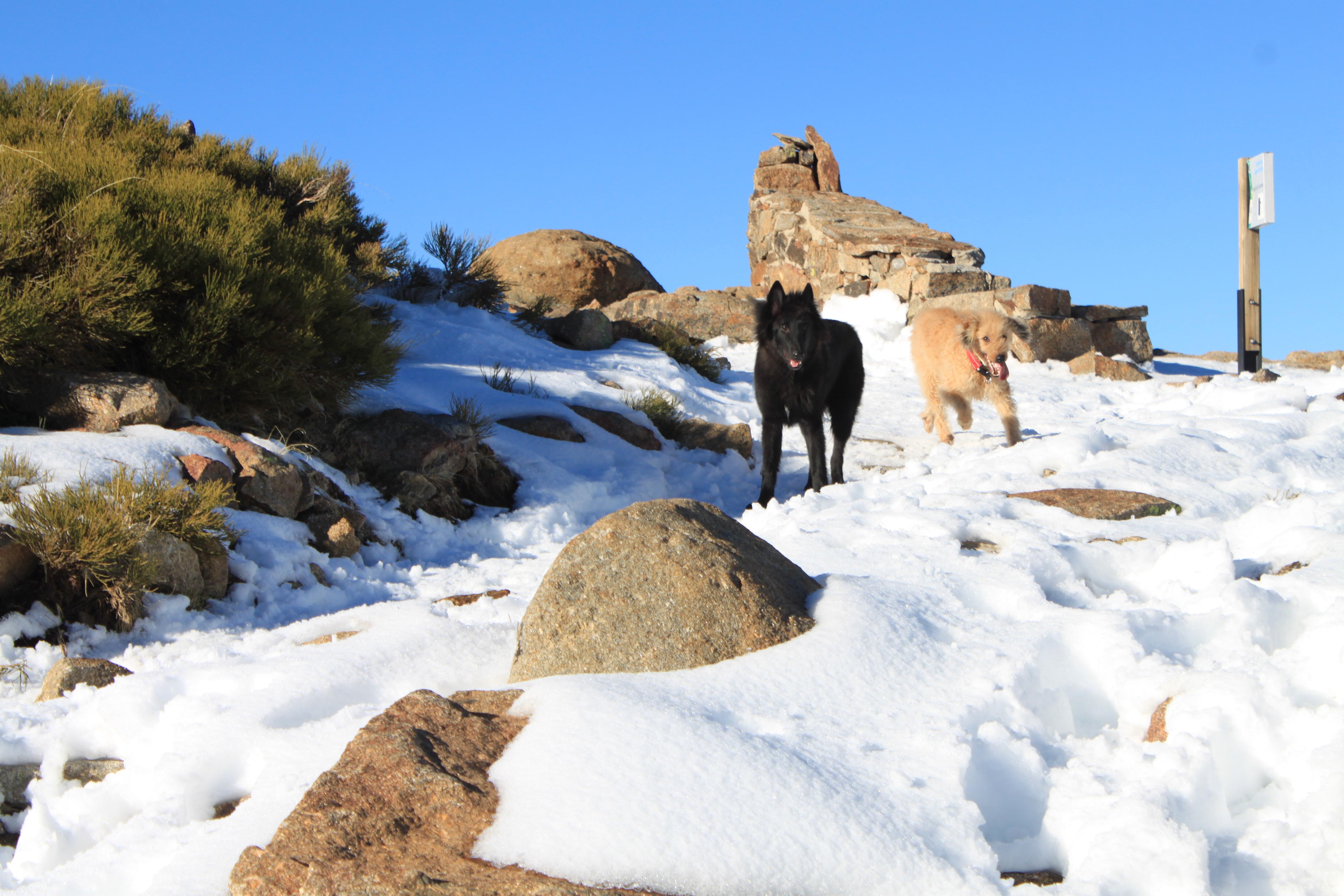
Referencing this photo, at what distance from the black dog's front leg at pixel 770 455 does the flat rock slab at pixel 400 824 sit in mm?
5101

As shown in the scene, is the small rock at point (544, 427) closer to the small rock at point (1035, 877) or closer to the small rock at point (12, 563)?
the small rock at point (12, 563)

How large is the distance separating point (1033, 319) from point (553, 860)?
14299mm

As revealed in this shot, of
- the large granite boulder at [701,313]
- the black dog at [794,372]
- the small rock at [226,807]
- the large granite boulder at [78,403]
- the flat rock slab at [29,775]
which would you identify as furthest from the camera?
the large granite boulder at [701,313]

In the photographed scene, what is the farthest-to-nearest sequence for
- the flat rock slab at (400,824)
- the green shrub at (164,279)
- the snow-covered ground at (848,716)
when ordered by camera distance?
1. the green shrub at (164,279)
2. the snow-covered ground at (848,716)
3. the flat rock slab at (400,824)

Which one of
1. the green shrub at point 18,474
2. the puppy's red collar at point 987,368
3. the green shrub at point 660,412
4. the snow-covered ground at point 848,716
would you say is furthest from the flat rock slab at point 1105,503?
the green shrub at point 18,474

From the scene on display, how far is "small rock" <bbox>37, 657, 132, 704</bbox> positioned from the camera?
3381 millimetres

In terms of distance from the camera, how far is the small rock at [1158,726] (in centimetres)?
245

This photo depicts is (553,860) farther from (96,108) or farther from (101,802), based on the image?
(96,108)

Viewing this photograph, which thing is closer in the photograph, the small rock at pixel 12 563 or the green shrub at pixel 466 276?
the small rock at pixel 12 563

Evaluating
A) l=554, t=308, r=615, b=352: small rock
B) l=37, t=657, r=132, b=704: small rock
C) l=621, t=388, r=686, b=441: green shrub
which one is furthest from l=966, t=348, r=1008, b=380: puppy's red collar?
l=37, t=657, r=132, b=704: small rock

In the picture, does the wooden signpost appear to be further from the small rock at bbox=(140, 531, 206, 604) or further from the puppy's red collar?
the small rock at bbox=(140, 531, 206, 604)

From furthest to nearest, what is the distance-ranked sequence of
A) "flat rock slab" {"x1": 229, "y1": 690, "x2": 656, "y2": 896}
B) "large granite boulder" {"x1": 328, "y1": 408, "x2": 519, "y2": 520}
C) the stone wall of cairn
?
the stone wall of cairn → "large granite boulder" {"x1": 328, "y1": 408, "x2": 519, "y2": 520} → "flat rock slab" {"x1": 229, "y1": 690, "x2": 656, "y2": 896}

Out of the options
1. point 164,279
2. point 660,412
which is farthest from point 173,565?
point 660,412

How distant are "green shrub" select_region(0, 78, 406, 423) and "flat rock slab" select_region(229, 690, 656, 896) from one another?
184 inches
